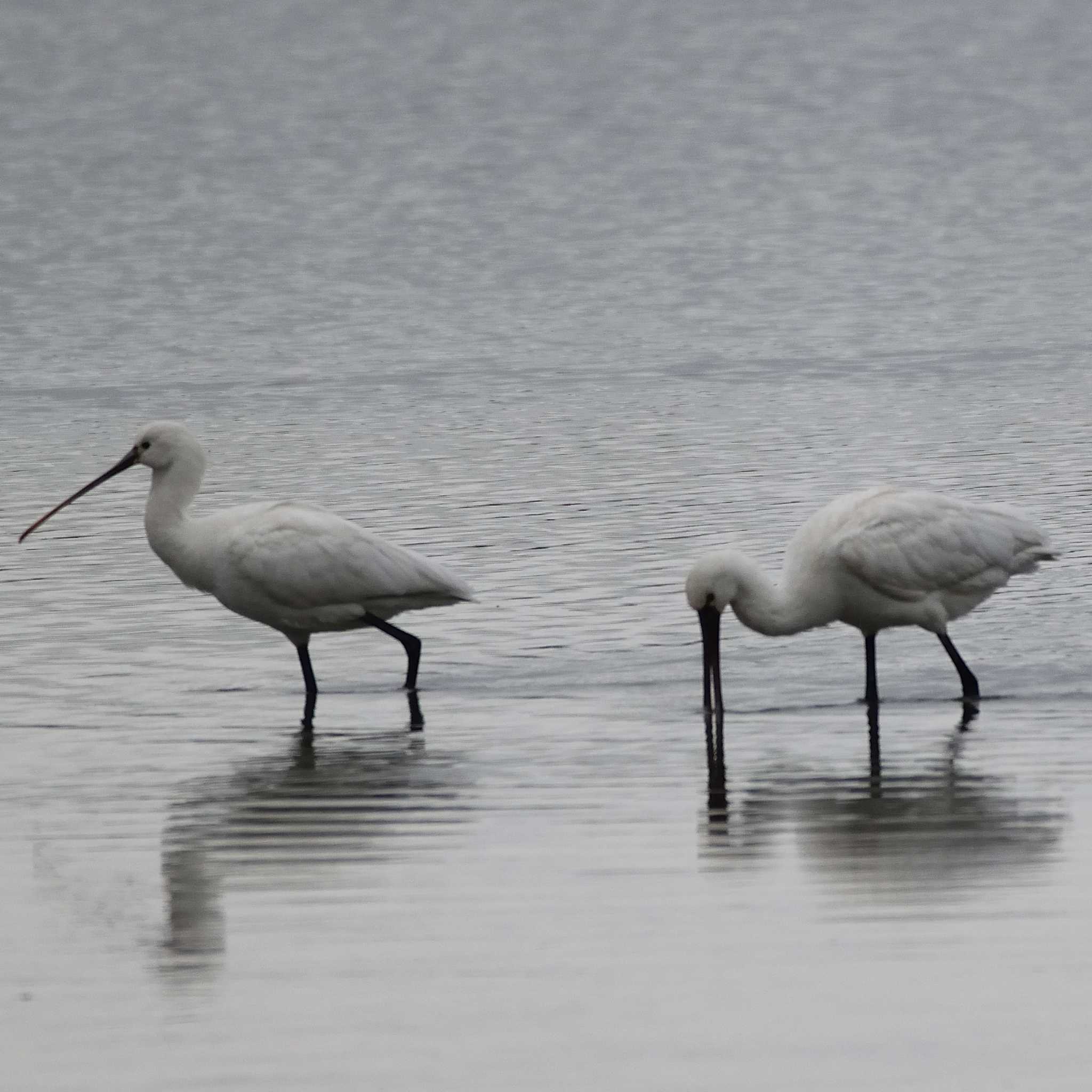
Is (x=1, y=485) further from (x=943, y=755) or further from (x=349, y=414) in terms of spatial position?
(x=943, y=755)

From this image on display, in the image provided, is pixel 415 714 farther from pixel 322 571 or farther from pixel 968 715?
pixel 968 715

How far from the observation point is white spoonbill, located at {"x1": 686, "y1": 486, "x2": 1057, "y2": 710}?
1299 cm

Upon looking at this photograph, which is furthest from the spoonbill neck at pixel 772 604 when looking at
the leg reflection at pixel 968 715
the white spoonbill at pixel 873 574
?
the leg reflection at pixel 968 715

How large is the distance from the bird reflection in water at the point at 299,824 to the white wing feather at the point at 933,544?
2147 mm

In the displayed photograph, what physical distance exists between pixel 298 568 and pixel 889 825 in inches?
148

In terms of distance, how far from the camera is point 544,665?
1392 centimetres

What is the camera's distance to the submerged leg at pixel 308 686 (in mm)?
13262

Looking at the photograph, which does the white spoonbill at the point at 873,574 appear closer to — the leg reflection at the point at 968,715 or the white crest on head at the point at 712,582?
the white crest on head at the point at 712,582

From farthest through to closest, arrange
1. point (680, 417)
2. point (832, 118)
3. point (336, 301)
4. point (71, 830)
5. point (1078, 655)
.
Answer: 1. point (832, 118)
2. point (336, 301)
3. point (680, 417)
4. point (1078, 655)
5. point (71, 830)

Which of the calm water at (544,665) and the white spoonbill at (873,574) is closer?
the calm water at (544,665)

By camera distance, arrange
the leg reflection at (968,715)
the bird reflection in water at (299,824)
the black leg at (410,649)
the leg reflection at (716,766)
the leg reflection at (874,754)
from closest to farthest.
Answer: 1. the bird reflection in water at (299,824)
2. the leg reflection at (716,766)
3. the leg reflection at (874,754)
4. the leg reflection at (968,715)
5. the black leg at (410,649)

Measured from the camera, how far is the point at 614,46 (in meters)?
66.6

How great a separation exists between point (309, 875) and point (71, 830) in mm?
1281

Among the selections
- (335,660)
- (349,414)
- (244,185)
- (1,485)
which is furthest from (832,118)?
(335,660)
